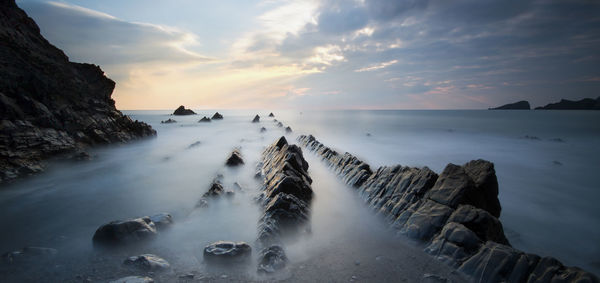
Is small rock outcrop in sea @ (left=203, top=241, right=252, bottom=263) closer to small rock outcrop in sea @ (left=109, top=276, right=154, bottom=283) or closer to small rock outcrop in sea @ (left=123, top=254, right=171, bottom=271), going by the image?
small rock outcrop in sea @ (left=123, top=254, right=171, bottom=271)

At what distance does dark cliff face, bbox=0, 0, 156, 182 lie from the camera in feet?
34.4

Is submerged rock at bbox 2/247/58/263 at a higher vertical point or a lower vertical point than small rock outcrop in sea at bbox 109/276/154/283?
lower

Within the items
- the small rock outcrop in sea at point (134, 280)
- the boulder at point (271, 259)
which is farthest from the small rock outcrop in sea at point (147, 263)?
the boulder at point (271, 259)

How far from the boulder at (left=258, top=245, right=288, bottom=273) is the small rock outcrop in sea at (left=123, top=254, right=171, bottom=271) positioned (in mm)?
1749

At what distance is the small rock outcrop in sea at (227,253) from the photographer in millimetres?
4629

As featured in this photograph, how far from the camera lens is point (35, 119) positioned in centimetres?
1202

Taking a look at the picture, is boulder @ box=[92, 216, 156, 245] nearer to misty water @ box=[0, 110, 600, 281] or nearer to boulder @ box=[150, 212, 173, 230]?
misty water @ box=[0, 110, 600, 281]

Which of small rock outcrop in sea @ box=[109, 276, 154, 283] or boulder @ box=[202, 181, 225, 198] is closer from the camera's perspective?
small rock outcrop in sea @ box=[109, 276, 154, 283]

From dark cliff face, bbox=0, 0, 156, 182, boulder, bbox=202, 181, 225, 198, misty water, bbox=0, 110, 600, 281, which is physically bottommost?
misty water, bbox=0, 110, 600, 281

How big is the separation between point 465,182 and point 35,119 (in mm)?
18581

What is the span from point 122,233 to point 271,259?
3417mm

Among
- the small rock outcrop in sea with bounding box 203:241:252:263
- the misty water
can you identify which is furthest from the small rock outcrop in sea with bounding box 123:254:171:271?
the small rock outcrop in sea with bounding box 203:241:252:263

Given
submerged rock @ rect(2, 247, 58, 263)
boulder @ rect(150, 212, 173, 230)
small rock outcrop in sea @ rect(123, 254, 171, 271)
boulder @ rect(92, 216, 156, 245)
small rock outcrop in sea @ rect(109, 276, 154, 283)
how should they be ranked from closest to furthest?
small rock outcrop in sea @ rect(109, 276, 154, 283) < small rock outcrop in sea @ rect(123, 254, 171, 271) < submerged rock @ rect(2, 247, 58, 263) < boulder @ rect(92, 216, 156, 245) < boulder @ rect(150, 212, 173, 230)

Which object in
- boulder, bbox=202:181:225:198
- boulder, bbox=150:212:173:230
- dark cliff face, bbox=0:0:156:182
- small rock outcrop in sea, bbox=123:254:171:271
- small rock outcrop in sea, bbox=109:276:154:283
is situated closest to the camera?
small rock outcrop in sea, bbox=109:276:154:283
